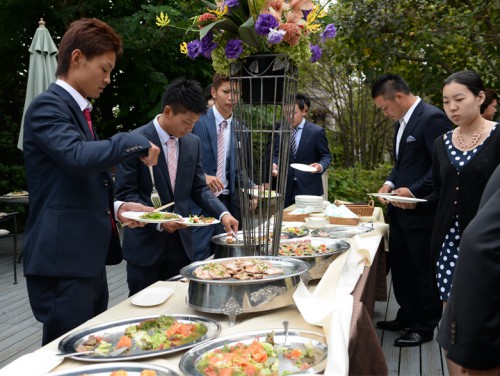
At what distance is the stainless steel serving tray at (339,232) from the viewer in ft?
10.9

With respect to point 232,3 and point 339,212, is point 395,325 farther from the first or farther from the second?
point 232,3

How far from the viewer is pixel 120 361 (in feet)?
4.77

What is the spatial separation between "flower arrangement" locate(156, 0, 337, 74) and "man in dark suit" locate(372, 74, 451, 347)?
164cm

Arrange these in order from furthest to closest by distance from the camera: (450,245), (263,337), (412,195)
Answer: (412,195) < (450,245) < (263,337)

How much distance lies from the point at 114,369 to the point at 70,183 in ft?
2.82

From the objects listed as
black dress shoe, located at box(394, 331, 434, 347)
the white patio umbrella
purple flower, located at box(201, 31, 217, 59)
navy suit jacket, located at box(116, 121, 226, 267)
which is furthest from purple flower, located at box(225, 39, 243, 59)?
the white patio umbrella

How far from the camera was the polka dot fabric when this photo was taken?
2.86m

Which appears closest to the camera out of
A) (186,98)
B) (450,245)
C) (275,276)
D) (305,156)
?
(275,276)

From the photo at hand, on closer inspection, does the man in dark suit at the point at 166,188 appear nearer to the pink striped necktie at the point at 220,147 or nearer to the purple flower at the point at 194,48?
the purple flower at the point at 194,48

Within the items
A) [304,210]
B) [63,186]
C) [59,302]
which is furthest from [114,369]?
[304,210]

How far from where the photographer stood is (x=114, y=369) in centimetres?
142

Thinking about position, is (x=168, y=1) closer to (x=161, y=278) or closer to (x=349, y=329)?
(x=161, y=278)

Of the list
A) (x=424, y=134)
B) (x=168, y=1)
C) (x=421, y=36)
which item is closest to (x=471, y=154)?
(x=424, y=134)

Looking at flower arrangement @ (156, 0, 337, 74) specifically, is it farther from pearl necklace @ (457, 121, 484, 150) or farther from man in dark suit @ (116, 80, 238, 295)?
pearl necklace @ (457, 121, 484, 150)
